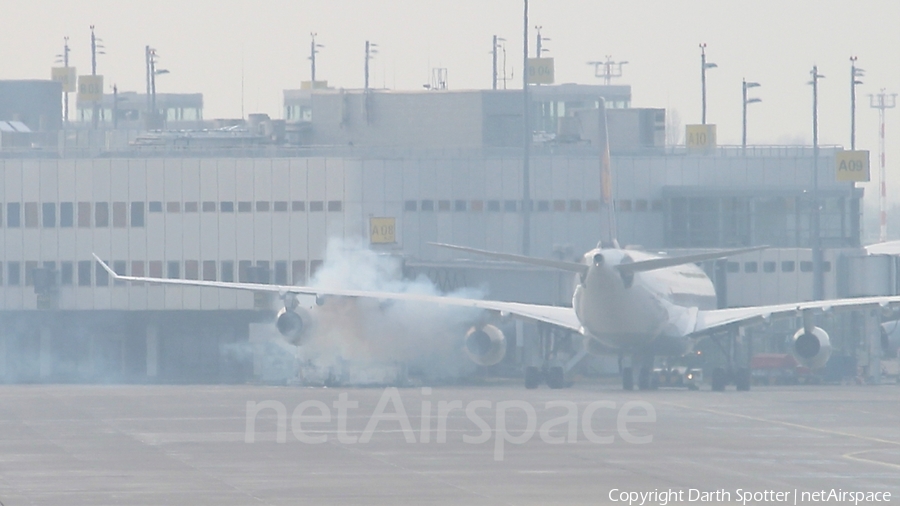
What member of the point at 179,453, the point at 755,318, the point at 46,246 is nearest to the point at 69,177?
the point at 46,246

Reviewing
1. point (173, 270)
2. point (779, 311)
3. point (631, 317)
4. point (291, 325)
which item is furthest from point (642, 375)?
point (173, 270)

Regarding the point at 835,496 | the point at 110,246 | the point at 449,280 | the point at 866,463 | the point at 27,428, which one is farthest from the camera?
the point at 110,246

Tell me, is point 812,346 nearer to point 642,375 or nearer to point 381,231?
point 642,375

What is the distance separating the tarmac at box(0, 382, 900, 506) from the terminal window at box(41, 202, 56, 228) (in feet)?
93.5

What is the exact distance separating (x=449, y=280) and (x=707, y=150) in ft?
57.2

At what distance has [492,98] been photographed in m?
91.2

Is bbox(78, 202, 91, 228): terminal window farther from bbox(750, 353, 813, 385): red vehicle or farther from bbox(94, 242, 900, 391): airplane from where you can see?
bbox(750, 353, 813, 385): red vehicle

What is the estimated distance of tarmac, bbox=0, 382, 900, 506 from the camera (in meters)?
29.3

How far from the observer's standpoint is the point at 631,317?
57.2m

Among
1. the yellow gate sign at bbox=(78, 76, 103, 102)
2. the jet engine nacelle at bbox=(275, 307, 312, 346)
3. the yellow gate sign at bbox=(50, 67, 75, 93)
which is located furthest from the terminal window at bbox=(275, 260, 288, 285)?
the yellow gate sign at bbox=(50, 67, 75, 93)

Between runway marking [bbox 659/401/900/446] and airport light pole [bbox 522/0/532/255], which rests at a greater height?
airport light pole [bbox 522/0/532/255]

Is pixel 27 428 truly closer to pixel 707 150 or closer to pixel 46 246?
pixel 46 246

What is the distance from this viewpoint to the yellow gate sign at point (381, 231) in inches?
3236

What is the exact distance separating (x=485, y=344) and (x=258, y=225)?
77.9 feet
